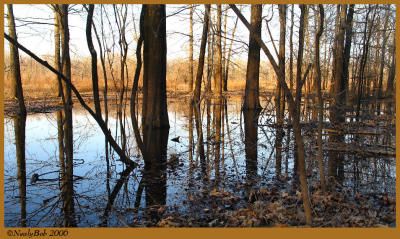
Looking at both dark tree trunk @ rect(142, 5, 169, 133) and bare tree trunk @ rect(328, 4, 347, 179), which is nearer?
bare tree trunk @ rect(328, 4, 347, 179)

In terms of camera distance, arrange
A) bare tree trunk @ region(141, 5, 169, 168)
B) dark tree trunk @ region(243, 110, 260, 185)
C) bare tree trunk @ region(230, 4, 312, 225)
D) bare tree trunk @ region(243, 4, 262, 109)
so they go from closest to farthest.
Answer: bare tree trunk @ region(230, 4, 312, 225) → dark tree trunk @ region(243, 110, 260, 185) → bare tree trunk @ region(141, 5, 169, 168) → bare tree trunk @ region(243, 4, 262, 109)

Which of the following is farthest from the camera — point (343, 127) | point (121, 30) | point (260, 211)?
point (343, 127)

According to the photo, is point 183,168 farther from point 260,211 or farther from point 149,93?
point 149,93

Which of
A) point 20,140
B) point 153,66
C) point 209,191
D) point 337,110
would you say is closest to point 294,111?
point 209,191

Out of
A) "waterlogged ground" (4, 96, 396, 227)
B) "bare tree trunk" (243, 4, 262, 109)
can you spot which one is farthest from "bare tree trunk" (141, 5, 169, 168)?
"bare tree trunk" (243, 4, 262, 109)

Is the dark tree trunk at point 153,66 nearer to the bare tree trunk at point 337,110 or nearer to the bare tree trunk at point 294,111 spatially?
the bare tree trunk at point 337,110

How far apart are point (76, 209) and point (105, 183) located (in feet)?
3.79

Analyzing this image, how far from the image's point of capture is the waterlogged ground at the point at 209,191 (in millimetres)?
3852

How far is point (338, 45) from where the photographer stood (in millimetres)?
16281

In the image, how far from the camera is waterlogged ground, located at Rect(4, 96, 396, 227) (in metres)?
3.85

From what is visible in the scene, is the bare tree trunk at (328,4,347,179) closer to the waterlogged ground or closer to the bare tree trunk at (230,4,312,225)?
the waterlogged ground

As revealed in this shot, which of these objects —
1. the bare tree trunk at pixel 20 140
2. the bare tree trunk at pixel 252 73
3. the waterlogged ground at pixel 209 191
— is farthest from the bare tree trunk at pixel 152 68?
the bare tree trunk at pixel 252 73

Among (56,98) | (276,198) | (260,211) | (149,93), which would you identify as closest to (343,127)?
(149,93)

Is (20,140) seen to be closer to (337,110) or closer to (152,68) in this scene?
(152,68)
